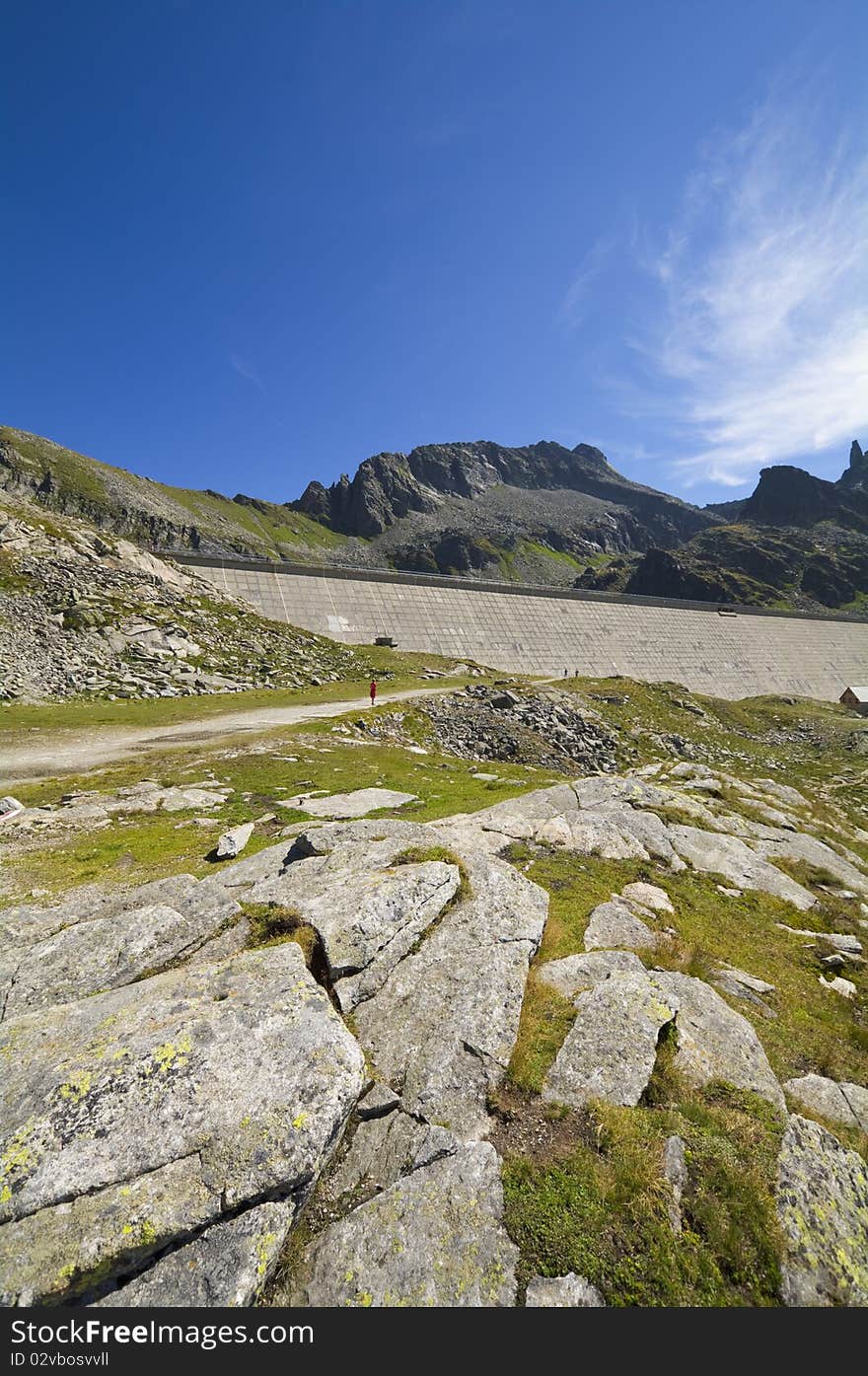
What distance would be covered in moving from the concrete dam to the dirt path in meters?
34.8

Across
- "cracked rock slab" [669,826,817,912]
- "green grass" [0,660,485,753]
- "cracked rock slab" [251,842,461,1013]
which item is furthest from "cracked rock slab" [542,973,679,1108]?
"green grass" [0,660,485,753]

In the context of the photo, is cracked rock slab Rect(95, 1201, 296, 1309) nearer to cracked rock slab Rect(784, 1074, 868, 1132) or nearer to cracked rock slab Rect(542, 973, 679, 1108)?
cracked rock slab Rect(542, 973, 679, 1108)

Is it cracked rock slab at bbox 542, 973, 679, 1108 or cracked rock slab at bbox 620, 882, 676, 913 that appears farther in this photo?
cracked rock slab at bbox 620, 882, 676, 913

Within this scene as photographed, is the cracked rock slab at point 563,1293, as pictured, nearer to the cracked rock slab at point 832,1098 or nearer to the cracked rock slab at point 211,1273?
the cracked rock slab at point 211,1273

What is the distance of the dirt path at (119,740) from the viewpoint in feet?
59.1

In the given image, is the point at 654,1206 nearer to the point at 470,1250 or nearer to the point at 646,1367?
the point at 646,1367

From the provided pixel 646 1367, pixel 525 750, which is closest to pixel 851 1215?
pixel 646 1367

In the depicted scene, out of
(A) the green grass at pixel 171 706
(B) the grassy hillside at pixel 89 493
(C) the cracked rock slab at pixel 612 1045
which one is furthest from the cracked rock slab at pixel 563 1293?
(B) the grassy hillside at pixel 89 493

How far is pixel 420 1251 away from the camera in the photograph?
13.5 feet

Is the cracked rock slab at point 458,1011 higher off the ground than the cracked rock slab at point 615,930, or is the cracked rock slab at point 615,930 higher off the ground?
the cracked rock slab at point 458,1011

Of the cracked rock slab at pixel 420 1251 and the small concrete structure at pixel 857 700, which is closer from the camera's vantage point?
the cracked rock slab at pixel 420 1251

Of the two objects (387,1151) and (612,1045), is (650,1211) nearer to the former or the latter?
(612,1045)

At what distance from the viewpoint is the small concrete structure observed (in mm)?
65188

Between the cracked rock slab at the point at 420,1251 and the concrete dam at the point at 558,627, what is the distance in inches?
2389
